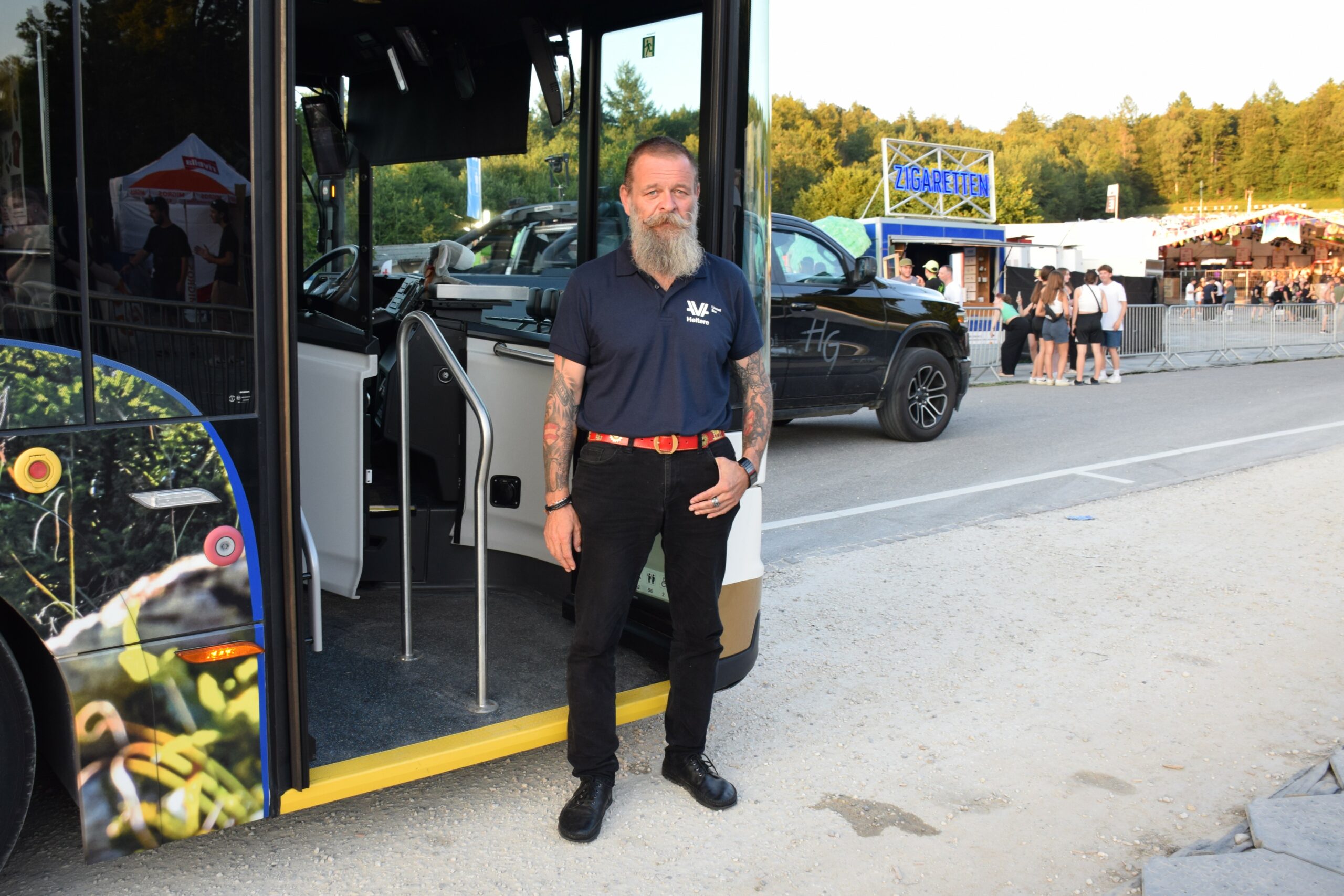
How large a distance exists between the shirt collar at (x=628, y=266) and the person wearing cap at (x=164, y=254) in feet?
3.74

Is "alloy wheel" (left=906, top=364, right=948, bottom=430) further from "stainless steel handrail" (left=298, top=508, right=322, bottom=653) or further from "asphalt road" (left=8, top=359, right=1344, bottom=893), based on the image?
"stainless steel handrail" (left=298, top=508, right=322, bottom=653)

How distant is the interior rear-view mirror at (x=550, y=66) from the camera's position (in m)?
4.51

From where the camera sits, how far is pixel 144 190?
2328mm

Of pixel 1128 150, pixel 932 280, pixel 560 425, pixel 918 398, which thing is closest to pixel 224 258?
pixel 560 425

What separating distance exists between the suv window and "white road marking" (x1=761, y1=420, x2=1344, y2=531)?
223cm

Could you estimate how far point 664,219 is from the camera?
9.91 ft

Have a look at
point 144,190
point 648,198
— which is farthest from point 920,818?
point 144,190

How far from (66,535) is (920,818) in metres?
2.42

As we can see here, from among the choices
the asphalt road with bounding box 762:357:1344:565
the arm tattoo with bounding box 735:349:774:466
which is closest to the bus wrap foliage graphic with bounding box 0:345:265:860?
the arm tattoo with bounding box 735:349:774:466

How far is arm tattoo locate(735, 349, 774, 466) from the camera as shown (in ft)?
10.8

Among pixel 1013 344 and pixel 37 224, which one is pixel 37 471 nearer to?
pixel 37 224

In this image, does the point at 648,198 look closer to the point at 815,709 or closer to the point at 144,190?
the point at 144,190

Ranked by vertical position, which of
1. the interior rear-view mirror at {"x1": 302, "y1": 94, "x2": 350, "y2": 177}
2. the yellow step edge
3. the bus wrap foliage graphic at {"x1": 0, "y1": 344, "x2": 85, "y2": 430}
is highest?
the interior rear-view mirror at {"x1": 302, "y1": 94, "x2": 350, "y2": 177}

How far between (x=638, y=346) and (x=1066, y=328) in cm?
1462
